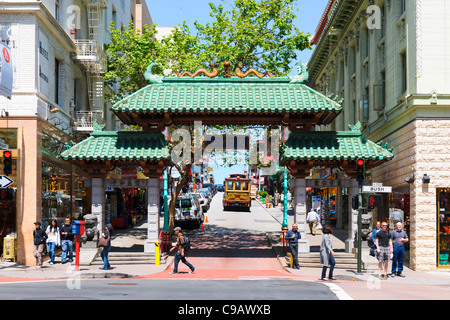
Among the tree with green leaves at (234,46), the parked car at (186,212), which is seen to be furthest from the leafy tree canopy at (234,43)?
the parked car at (186,212)

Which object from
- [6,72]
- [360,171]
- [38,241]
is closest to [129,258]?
[38,241]

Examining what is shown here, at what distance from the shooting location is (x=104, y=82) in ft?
123

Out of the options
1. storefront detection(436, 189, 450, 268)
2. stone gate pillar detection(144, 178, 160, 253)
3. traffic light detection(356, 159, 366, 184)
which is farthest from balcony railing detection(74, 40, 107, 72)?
storefront detection(436, 189, 450, 268)

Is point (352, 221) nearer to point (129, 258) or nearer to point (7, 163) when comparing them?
point (129, 258)

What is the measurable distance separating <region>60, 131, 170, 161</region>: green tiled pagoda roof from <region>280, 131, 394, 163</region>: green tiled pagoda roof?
16.7ft

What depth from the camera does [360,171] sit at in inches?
860

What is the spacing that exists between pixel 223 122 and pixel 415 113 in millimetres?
7827

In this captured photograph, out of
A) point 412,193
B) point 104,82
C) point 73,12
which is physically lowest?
point 412,193

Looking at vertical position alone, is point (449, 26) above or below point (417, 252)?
above

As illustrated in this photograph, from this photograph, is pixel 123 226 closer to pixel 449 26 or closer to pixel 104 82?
pixel 104 82

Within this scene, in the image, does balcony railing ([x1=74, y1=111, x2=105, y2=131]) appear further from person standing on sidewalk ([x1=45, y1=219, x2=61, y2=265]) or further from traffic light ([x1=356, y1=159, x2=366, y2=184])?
traffic light ([x1=356, y1=159, x2=366, y2=184])
